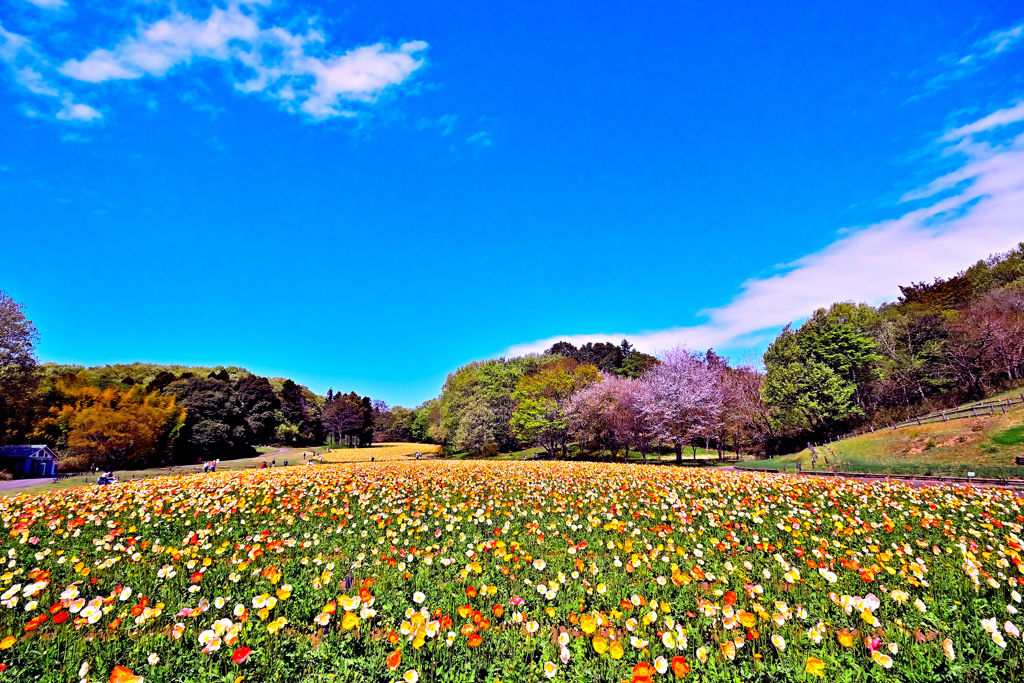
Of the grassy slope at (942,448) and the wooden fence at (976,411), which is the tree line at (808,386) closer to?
the wooden fence at (976,411)

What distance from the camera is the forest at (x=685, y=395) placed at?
36.8 m

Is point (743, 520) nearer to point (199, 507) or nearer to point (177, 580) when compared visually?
point (177, 580)

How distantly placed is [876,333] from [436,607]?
2453 inches

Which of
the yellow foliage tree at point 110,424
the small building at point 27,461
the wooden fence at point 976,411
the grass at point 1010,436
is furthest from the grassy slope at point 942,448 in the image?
the small building at point 27,461

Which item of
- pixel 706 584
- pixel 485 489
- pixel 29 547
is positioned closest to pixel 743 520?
pixel 706 584

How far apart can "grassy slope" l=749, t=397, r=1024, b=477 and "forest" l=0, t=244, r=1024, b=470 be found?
9083 mm

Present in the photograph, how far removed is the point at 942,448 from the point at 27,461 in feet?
218

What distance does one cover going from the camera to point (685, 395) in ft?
117

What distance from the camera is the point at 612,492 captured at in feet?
34.2

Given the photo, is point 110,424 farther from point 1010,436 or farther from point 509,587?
point 1010,436

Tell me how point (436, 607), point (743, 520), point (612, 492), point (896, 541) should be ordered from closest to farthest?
1. point (436, 607)
2. point (896, 541)
3. point (743, 520)
4. point (612, 492)

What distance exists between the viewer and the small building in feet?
114

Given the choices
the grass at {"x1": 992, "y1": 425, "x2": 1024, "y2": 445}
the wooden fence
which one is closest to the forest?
the wooden fence

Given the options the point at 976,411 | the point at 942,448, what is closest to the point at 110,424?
the point at 942,448
